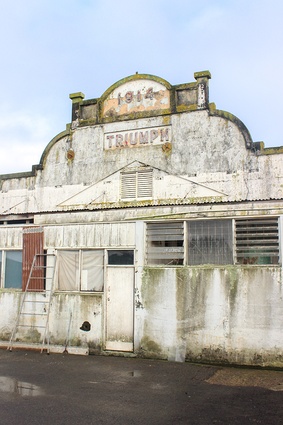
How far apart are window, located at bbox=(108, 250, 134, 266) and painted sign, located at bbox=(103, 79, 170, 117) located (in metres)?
4.58

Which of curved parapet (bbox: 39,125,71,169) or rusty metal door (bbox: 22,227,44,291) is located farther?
curved parapet (bbox: 39,125,71,169)

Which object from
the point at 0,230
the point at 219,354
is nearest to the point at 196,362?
the point at 219,354

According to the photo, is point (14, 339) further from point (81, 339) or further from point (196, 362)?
point (196, 362)

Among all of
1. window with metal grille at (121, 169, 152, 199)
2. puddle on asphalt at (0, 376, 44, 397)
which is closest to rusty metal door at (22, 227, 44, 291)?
window with metal grille at (121, 169, 152, 199)

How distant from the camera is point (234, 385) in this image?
Result: 28.3 feet

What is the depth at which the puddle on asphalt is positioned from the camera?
8078mm

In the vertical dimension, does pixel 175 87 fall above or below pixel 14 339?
above

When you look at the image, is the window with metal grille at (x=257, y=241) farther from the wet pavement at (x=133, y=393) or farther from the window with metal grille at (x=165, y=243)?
the wet pavement at (x=133, y=393)

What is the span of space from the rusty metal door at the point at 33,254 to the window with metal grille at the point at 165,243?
3278 mm

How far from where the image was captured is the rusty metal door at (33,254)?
12.9 meters

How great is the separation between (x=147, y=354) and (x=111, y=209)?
4.59m

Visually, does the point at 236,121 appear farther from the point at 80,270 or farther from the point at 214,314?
the point at 80,270

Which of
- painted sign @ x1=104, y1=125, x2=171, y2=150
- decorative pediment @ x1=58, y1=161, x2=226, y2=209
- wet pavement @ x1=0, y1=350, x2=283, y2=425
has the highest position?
painted sign @ x1=104, y1=125, x2=171, y2=150

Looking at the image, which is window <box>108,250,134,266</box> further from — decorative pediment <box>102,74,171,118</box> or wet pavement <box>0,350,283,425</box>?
decorative pediment <box>102,74,171,118</box>
